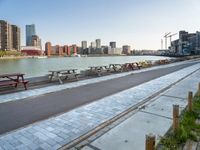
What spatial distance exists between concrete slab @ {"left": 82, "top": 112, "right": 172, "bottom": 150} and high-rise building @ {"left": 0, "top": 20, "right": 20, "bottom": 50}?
156m

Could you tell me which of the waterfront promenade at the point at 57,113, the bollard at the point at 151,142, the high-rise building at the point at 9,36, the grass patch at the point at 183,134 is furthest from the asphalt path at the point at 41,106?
the high-rise building at the point at 9,36

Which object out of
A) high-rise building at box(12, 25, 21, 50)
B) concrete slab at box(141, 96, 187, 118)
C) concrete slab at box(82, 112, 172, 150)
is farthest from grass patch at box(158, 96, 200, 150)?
high-rise building at box(12, 25, 21, 50)

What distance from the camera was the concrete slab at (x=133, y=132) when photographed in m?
4.75

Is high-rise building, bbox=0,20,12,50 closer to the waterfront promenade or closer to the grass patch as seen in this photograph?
the waterfront promenade

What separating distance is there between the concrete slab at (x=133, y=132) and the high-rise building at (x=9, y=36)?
156 metres

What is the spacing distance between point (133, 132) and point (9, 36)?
166 meters

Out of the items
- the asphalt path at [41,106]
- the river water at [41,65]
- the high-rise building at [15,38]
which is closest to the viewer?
the asphalt path at [41,106]

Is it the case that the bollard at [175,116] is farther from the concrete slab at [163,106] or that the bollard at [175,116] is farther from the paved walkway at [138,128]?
the concrete slab at [163,106]

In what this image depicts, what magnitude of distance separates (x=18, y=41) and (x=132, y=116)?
17504 centimetres

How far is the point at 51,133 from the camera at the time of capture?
5.44m

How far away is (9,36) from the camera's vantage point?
6058 inches

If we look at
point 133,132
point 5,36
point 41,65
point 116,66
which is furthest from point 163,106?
point 5,36

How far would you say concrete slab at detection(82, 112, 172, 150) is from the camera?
4.75m

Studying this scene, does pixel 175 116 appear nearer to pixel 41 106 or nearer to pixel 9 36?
pixel 41 106
